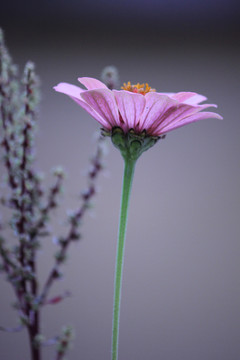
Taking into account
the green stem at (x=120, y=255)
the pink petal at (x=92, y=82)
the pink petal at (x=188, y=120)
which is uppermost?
the pink petal at (x=92, y=82)

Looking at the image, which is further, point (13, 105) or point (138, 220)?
point (138, 220)

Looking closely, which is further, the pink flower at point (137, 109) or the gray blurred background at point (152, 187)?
the gray blurred background at point (152, 187)

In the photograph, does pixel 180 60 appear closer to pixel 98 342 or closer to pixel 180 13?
pixel 180 13

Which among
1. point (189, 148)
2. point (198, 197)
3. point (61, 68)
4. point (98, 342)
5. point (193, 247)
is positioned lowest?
point (98, 342)

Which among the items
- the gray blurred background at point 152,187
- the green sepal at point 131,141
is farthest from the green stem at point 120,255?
the gray blurred background at point 152,187

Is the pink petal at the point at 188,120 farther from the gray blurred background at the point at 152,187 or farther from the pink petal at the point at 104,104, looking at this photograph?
the gray blurred background at the point at 152,187

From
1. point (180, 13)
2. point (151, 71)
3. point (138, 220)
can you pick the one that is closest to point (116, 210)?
point (138, 220)

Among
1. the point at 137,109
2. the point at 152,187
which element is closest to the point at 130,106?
the point at 137,109

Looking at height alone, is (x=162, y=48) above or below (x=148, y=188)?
above

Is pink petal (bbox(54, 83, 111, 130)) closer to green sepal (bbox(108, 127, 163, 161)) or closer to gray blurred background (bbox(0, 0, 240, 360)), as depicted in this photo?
green sepal (bbox(108, 127, 163, 161))
